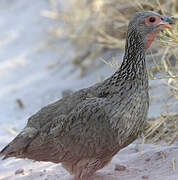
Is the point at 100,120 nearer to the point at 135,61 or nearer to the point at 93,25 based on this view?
the point at 135,61

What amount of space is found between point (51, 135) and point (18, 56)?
596 centimetres

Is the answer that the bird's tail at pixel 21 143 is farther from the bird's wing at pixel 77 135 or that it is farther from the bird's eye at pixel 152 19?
the bird's eye at pixel 152 19

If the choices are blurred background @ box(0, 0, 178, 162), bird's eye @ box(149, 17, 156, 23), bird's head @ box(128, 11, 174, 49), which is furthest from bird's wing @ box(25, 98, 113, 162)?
blurred background @ box(0, 0, 178, 162)

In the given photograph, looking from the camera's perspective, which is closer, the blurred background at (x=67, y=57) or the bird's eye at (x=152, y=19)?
the bird's eye at (x=152, y=19)

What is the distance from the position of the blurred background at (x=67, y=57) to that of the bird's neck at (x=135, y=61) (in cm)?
75

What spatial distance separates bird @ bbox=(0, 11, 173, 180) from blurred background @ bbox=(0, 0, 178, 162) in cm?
77

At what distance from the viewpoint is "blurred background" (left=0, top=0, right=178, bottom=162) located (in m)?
5.27

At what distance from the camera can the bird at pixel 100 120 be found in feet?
11.2

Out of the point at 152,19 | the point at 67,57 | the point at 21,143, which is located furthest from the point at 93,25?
the point at 21,143

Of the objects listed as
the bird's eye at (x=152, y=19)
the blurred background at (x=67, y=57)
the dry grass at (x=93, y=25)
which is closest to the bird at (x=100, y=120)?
the bird's eye at (x=152, y=19)

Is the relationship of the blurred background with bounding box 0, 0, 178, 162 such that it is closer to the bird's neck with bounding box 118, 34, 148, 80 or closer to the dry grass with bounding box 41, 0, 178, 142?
the dry grass with bounding box 41, 0, 178, 142

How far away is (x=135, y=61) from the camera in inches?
141

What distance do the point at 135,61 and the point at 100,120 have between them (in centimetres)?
61

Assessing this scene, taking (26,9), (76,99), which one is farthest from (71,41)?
(76,99)
